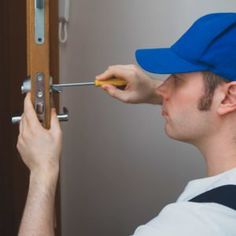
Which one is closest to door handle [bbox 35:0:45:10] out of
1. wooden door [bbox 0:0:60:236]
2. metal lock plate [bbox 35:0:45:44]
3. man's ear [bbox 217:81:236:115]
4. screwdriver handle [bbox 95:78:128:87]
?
metal lock plate [bbox 35:0:45:44]

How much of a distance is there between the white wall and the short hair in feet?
1.78

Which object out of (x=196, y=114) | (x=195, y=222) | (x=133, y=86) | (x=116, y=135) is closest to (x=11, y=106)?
(x=116, y=135)

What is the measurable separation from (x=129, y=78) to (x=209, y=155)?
0.30 metres

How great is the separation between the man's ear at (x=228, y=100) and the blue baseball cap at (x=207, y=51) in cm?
2

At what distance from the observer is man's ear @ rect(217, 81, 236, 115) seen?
87cm

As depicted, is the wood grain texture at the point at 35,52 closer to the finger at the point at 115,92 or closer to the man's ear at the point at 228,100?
the finger at the point at 115,92

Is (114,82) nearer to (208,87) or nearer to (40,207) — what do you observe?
(208,87)

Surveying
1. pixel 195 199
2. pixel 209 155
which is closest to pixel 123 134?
pixel 209 155

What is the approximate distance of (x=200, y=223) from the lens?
75cm

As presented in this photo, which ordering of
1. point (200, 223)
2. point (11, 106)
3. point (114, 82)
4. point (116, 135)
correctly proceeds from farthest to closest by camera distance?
point (116, 135) → point (11, 106) → point (114, 82) → point (200, 223)

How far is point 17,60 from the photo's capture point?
55.3 inches

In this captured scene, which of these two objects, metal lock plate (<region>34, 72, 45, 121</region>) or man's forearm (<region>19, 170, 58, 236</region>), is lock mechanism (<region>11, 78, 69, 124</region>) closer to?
metal lock plate (<region>34, 72, 45, 121</region>)

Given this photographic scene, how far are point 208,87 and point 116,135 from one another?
71 centimetres

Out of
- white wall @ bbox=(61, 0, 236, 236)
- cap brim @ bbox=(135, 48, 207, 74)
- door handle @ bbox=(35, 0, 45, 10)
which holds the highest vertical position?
door handle @ bbox=(35, 0, 45, 10)
